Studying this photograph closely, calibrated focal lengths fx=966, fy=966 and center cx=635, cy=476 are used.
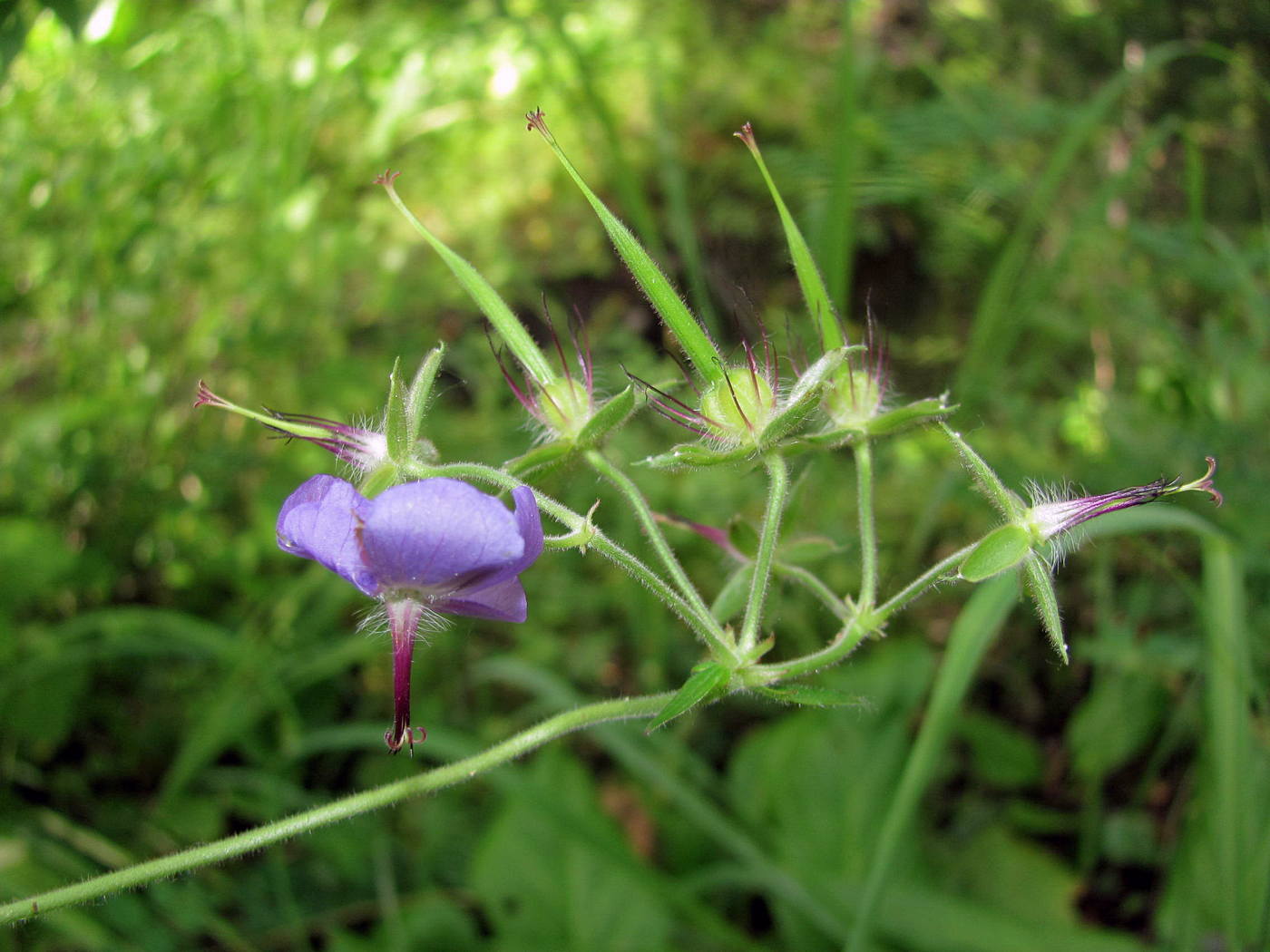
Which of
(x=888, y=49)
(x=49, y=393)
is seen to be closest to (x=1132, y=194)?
(x=888, y=49)

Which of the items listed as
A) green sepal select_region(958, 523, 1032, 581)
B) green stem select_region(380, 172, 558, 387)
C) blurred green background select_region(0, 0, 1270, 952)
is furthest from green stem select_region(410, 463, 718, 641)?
blurred green background select_region(0, 0, 1270, 952)

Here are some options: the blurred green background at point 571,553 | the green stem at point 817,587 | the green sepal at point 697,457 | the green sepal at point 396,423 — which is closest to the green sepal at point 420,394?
the green sepal at point 396,423

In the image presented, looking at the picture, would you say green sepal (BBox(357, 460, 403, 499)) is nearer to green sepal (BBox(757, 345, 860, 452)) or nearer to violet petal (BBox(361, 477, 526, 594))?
violet petal (BBox(361, 477, 526, 594))

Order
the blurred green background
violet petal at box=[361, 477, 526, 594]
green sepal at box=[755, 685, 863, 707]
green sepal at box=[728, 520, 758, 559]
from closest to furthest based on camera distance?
violet petal at box=[361, 477, 526, 594]
green sepal at box=[755, 685, 863, 707]
green sepal at box=[728, 520, 758, 559]
the blurred green background

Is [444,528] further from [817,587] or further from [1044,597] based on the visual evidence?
[1044,597]

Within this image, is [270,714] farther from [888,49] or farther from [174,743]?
[888,49]
